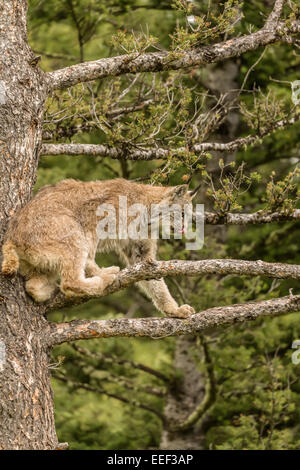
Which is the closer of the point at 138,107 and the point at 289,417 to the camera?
the point at 138,107

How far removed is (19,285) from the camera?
6062 millimetres

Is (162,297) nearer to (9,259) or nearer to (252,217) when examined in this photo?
(252,217)

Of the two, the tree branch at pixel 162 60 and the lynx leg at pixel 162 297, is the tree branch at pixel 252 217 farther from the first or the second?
the tree branch at pixel 162 60

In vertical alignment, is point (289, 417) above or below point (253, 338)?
below

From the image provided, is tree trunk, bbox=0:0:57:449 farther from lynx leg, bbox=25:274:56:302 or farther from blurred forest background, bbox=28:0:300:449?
blurred forest background, bbox=28:0:300:449

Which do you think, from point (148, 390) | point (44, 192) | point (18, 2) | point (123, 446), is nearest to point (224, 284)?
point (148, 390)

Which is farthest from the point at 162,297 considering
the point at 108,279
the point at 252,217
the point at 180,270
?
the point at 180,270

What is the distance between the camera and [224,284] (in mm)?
11547

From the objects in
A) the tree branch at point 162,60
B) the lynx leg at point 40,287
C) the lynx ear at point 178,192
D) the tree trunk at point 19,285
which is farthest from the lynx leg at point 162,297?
the tree branch at point 162,60

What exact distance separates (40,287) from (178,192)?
194 centimetres

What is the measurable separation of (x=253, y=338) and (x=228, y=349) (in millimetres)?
653

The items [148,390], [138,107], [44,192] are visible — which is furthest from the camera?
[148,390]

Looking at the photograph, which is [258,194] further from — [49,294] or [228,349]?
[49,294]

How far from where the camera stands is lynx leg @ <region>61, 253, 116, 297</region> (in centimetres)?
626
